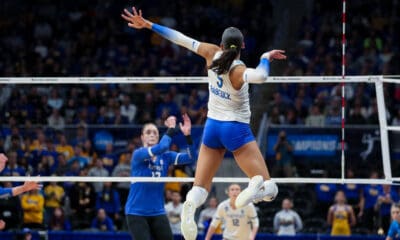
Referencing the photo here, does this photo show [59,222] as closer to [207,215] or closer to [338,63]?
[207,215]

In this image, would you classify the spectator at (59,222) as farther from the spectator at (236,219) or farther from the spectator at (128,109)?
the spectator at (236,219)

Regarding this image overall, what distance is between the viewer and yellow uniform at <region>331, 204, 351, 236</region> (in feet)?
52.7

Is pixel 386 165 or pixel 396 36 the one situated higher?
pixel 396 36

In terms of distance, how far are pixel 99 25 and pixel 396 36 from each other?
287 inches

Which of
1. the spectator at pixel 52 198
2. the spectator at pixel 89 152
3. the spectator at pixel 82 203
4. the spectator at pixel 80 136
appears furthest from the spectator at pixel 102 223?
the spectator at pixel 80 136

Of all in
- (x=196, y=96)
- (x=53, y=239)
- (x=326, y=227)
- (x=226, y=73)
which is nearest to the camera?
(x=226, y=73)

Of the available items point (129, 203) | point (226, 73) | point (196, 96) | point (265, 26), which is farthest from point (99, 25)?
point (226, 73)

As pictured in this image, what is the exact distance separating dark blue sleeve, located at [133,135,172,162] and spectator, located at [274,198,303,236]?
208 inches

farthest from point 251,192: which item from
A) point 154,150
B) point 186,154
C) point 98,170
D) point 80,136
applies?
point 80,136

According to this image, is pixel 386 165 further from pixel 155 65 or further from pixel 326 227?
pixel 155 65

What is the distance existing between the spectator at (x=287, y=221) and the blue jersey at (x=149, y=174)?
16.1 feet

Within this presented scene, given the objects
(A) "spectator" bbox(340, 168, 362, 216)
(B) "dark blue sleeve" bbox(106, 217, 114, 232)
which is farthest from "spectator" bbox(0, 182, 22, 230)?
(A) "spectator" bbox(340, 168, 362, 216)

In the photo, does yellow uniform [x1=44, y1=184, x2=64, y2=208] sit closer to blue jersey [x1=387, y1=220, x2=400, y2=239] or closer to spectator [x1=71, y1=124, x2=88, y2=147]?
spectator [x1=71, y1=124, x2=88, y2=147]

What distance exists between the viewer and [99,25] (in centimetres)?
2312
